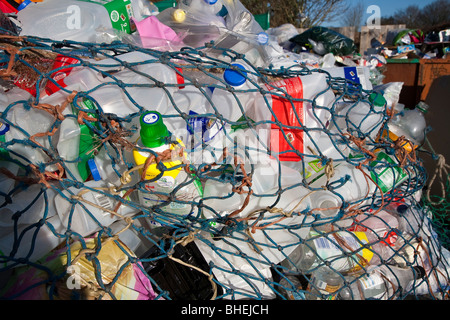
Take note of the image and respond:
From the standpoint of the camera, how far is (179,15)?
62.9 inches

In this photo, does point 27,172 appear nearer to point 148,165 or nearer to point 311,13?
point 148,165

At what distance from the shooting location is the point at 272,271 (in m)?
1.17

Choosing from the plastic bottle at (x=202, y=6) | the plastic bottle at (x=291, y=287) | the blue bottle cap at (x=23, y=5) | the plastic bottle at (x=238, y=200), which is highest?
the blue bottle cap at (x=23, y=5)

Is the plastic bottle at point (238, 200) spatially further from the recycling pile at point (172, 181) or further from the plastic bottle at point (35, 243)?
the plastic bottle at point (35, 243)

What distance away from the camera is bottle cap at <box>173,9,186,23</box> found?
62.9 inches

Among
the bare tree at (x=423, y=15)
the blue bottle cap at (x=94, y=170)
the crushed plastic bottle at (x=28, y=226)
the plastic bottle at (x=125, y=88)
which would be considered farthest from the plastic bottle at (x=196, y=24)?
the bare tree at (x=423, y=15)

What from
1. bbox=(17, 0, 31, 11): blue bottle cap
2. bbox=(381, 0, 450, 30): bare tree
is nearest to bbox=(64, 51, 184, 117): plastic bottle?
bbox=(17, 0, 31, 11): blue bottle cap

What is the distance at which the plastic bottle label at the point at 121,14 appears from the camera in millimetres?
1563

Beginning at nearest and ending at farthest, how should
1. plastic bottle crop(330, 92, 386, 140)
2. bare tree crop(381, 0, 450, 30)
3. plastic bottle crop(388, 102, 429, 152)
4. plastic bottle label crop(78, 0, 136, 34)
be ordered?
1. plastic bottle crop(330, 92, 386, 140)
2. plastic bottle label crop(78, 0, 136, 34)
3. plastic bottle crop(388, 102, 429, 152)
4. bare tree crop(381, 0, 450, 30)

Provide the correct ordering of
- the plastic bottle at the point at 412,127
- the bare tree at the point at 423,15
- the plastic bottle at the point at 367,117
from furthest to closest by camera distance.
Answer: the bare tree at the point at 423,15 < the plastic bottle at the point at 412,127 < the plastic bottle at the point at 367,117

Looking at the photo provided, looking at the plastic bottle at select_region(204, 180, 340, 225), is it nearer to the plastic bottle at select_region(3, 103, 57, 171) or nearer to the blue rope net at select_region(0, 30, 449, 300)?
the blue rope net at select_region(0, 30, 449, 300)

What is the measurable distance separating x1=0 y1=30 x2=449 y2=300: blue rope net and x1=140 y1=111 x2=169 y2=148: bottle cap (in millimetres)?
32

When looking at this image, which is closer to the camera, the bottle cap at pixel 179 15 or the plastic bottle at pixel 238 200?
the plastic bottle at pixel 238 200
